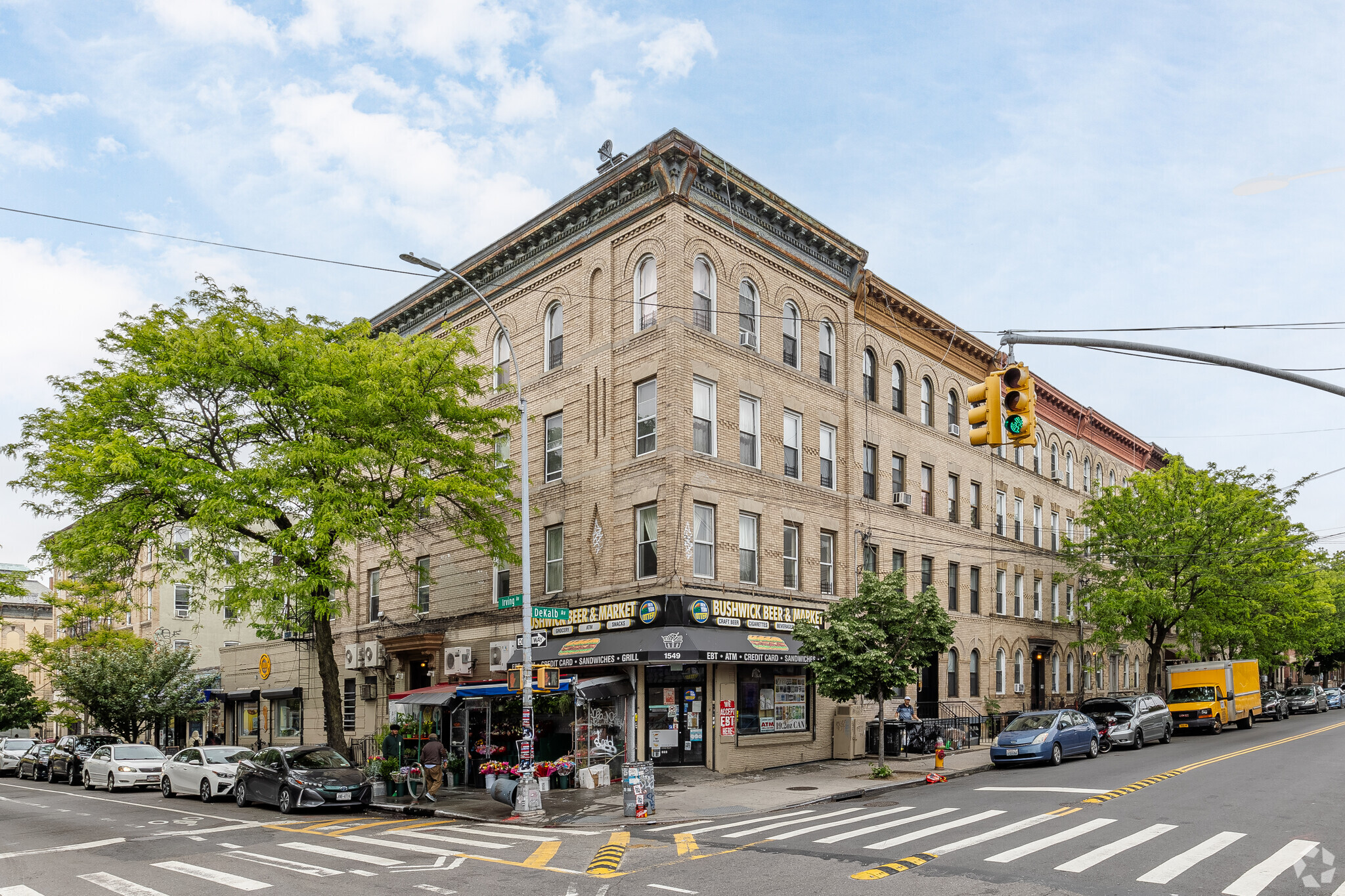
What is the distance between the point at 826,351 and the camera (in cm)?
3173

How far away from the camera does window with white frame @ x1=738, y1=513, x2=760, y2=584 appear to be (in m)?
27.4

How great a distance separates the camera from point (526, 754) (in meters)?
20.3

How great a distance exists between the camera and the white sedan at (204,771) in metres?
25.6

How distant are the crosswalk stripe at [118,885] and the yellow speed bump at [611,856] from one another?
5340mm

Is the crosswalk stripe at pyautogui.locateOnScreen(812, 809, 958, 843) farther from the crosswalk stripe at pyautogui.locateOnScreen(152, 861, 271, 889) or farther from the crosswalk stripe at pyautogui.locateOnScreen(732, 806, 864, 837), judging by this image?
the crosswalk stripe at pyautogui.locateOnScreen(152, 861, 271, 889)

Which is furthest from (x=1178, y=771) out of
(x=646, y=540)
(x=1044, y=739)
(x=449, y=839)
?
(x=449, y=839)


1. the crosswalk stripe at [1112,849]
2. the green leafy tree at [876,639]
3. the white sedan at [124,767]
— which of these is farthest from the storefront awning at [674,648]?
the white sedan at [124,767]

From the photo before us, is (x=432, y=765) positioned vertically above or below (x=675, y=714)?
below

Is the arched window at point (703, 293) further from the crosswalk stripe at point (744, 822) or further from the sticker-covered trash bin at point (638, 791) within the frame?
the crosswalk stripe at point (744, 822)

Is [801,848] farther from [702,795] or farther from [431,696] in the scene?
[431,696]

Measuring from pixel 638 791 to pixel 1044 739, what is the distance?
1268 cm

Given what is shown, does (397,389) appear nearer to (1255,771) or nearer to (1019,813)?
(1019,813)

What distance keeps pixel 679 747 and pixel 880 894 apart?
47.9 ft

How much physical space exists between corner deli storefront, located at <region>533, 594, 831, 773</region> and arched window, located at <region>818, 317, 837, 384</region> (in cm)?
772
